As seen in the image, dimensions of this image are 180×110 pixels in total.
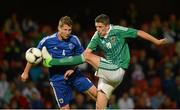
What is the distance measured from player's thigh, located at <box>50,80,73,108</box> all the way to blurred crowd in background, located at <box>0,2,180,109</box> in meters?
3.17

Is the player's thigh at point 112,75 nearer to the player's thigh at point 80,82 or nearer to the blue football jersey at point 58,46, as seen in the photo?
the player's thigh at point 80,82

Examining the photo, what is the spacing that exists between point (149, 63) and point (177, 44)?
123 centimetres

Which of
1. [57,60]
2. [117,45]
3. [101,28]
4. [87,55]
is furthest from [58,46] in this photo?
[117,45]

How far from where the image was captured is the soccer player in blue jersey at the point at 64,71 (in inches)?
378

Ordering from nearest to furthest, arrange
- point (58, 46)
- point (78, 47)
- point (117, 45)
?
point (117, 45) → point (58, 46) → point (78, 47)

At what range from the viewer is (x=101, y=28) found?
920 cm

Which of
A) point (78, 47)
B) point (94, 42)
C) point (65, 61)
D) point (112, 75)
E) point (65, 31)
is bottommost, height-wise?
point (112, 75)

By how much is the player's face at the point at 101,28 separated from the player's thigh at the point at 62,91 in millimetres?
1058

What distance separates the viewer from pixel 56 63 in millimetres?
9492

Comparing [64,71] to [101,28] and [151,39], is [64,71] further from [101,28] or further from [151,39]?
[151,39]

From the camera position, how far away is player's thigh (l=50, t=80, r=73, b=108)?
9719 mm

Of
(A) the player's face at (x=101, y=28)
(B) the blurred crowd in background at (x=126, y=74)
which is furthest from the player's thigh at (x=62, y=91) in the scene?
(B) the blurred crowd in background at (x=126, y=74)

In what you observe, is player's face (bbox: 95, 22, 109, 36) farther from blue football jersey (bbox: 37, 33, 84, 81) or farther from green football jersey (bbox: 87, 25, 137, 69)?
blue football jersey (bbox: 37, 33, 84, 81)

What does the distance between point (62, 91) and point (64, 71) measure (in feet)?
1.06
